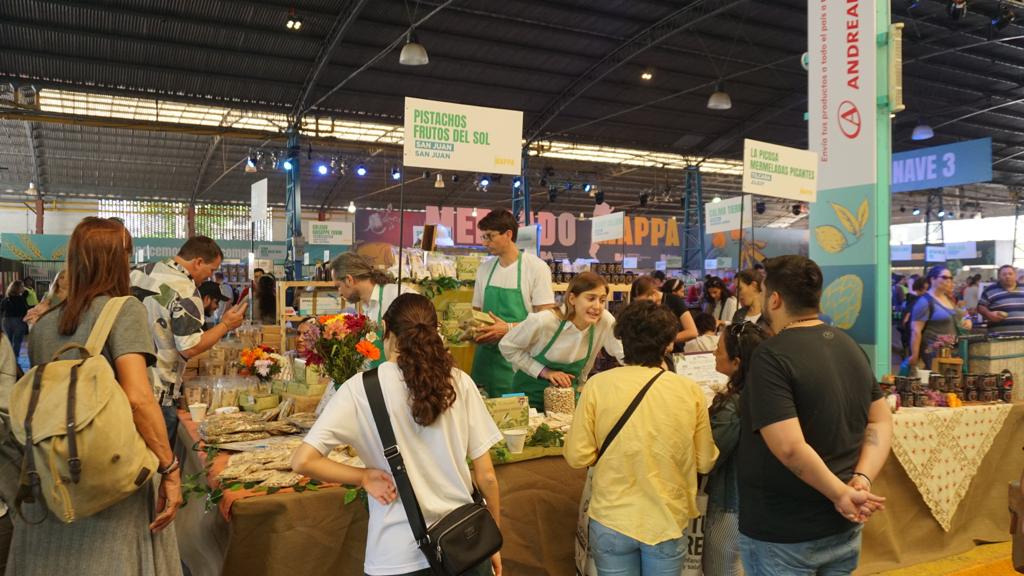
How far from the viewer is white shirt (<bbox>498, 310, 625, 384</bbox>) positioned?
10.9 feet

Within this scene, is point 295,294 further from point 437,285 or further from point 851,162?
point 851,162

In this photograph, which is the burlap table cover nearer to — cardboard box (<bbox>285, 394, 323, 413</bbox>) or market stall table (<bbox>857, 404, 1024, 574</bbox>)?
market stall table (<bbox>857, 404, 1024, 574</bbox>)

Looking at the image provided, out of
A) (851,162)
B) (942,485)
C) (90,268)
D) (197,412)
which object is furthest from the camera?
(851,162)

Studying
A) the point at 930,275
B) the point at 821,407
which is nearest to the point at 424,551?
the point at 821,407

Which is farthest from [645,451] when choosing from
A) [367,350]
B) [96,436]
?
[96,436]

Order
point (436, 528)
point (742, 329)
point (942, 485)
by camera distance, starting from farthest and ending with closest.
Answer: point (942, 485) < point (742, 329) < point (436, 528)

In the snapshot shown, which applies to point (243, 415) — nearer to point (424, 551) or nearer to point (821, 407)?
point (424, 551)

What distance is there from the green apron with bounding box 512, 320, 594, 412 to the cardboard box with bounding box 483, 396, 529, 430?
0.51 metres

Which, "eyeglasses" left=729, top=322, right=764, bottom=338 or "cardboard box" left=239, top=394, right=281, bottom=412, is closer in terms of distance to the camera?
"eyeglasses" left=729, top=322, right=764, bottom=338

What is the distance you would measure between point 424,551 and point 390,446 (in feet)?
0.91

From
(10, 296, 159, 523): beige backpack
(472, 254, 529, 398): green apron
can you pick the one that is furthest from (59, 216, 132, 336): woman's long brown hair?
(472, 254, 529, 398): green apron

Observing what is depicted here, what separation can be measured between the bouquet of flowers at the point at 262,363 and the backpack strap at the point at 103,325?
5.41 ft

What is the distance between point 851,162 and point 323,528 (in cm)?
365

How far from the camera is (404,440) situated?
1816 mm
